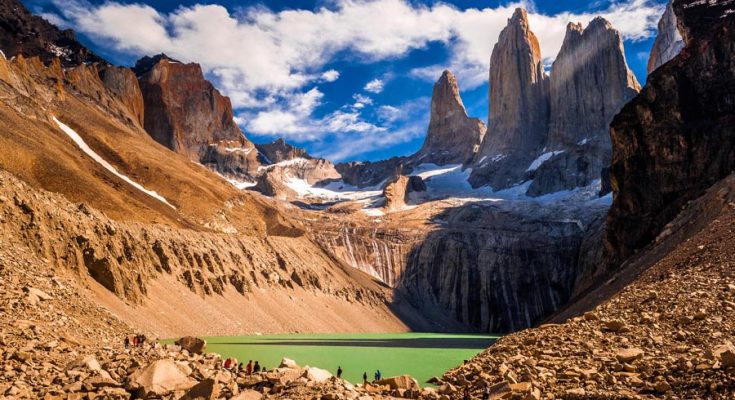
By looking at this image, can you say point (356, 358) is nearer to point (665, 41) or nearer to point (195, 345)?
point (195, 345)

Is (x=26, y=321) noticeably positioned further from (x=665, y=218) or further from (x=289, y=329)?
(x=289, y=329)

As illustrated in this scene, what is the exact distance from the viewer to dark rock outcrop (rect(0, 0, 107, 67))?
133000 millimetres

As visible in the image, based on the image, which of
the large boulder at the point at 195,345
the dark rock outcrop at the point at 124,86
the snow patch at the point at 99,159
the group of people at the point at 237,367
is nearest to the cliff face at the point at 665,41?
the snow patch at the point at 99,159

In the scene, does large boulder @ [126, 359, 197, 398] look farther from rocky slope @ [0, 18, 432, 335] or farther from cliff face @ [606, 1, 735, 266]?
cliff face @ [606, 1, 735, 266]

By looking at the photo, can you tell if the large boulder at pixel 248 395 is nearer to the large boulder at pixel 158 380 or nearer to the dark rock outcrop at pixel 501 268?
the large boulder at pixel 158 380

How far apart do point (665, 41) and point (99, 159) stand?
483 feet

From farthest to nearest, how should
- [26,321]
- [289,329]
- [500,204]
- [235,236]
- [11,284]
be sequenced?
[500,204] < [235,236] < [289,329] < [11,284] < [26,321]

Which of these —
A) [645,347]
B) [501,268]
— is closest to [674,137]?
[645,347]

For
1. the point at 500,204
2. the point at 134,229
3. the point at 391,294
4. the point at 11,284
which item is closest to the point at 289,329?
the point at 134,229

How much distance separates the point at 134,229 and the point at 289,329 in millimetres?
23856

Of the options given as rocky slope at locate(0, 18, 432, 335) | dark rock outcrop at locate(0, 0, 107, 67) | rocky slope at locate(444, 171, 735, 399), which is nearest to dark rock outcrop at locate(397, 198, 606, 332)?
rocky slope at locate(0, 18, 432, 335)

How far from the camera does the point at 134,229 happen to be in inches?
3044

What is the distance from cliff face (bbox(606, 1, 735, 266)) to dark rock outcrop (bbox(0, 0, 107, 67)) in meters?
116

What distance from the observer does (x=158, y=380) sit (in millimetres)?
15555
